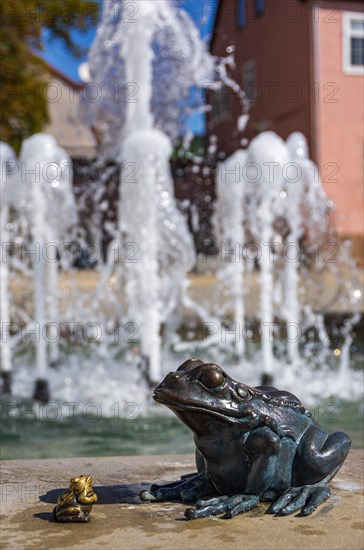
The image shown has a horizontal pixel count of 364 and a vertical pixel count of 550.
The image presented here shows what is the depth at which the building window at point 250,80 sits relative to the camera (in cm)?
2364

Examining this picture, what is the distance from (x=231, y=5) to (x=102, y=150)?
9.29 meters

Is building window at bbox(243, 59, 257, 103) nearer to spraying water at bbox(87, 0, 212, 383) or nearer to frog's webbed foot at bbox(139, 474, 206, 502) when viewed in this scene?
spraying water at bbox(87, 0, 212, 383)

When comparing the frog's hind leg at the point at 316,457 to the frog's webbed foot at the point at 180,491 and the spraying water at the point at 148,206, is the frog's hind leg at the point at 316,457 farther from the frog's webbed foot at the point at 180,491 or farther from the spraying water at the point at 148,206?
the spraying water at the point at 148,206

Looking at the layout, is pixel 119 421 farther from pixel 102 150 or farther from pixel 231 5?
pixel 231 5

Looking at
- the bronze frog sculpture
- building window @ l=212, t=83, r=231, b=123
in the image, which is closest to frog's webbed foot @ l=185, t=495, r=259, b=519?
the bronze frog sculpture

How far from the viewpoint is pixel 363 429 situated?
5.55 metres

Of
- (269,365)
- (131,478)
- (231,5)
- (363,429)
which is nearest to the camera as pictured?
(131,478)

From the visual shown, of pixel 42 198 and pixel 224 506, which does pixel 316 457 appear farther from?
pixel 42 198

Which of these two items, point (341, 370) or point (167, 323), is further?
point (167, 323)

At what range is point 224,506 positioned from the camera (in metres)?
2.47

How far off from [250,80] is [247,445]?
2237 centimetres

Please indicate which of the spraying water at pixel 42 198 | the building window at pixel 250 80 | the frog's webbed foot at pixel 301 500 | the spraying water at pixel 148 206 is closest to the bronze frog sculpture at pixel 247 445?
the frog's webbed foot at pixel 301 500

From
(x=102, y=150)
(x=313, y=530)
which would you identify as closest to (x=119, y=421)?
(x=313, y=530)

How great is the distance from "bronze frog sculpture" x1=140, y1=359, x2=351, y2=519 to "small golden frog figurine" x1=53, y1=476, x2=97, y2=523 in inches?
9.4
